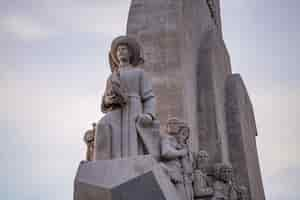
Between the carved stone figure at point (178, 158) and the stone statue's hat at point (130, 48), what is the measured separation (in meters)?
0.82

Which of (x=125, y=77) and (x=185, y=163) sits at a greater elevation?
(x=125, y=77)

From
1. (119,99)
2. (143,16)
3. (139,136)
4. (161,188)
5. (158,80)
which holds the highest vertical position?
(143,16)

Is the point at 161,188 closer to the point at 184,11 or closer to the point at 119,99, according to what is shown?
the point at 119,99

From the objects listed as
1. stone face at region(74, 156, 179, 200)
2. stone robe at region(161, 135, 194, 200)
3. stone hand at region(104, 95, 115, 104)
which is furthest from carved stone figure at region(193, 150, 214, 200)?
stone hand at region(104, 95, 115, 104)

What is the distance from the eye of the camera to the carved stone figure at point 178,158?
417 centimetres

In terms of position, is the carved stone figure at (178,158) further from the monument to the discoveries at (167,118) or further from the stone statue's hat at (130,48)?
the stone statue's hat at (130,48)

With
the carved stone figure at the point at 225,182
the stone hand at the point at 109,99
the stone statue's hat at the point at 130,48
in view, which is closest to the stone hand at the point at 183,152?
the stone hand at the point at 109,99

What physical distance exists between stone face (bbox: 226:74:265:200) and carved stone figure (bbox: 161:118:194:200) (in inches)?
136

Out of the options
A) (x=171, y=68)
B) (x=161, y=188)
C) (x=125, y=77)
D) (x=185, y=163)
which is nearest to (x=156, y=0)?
(x=171, y=68)

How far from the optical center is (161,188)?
359cm

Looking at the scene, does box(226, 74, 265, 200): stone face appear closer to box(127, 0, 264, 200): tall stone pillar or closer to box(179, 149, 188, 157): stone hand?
box(127, 0, 264, 200): tall stone pillar

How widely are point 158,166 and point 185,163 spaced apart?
67 centimetres

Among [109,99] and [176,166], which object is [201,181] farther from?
[109,99]

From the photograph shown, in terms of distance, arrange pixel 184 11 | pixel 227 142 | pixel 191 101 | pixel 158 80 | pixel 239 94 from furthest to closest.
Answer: pixel 239 94
pixel 227 142
pixel 184 11
pixel 191 101
pixel 158 80
